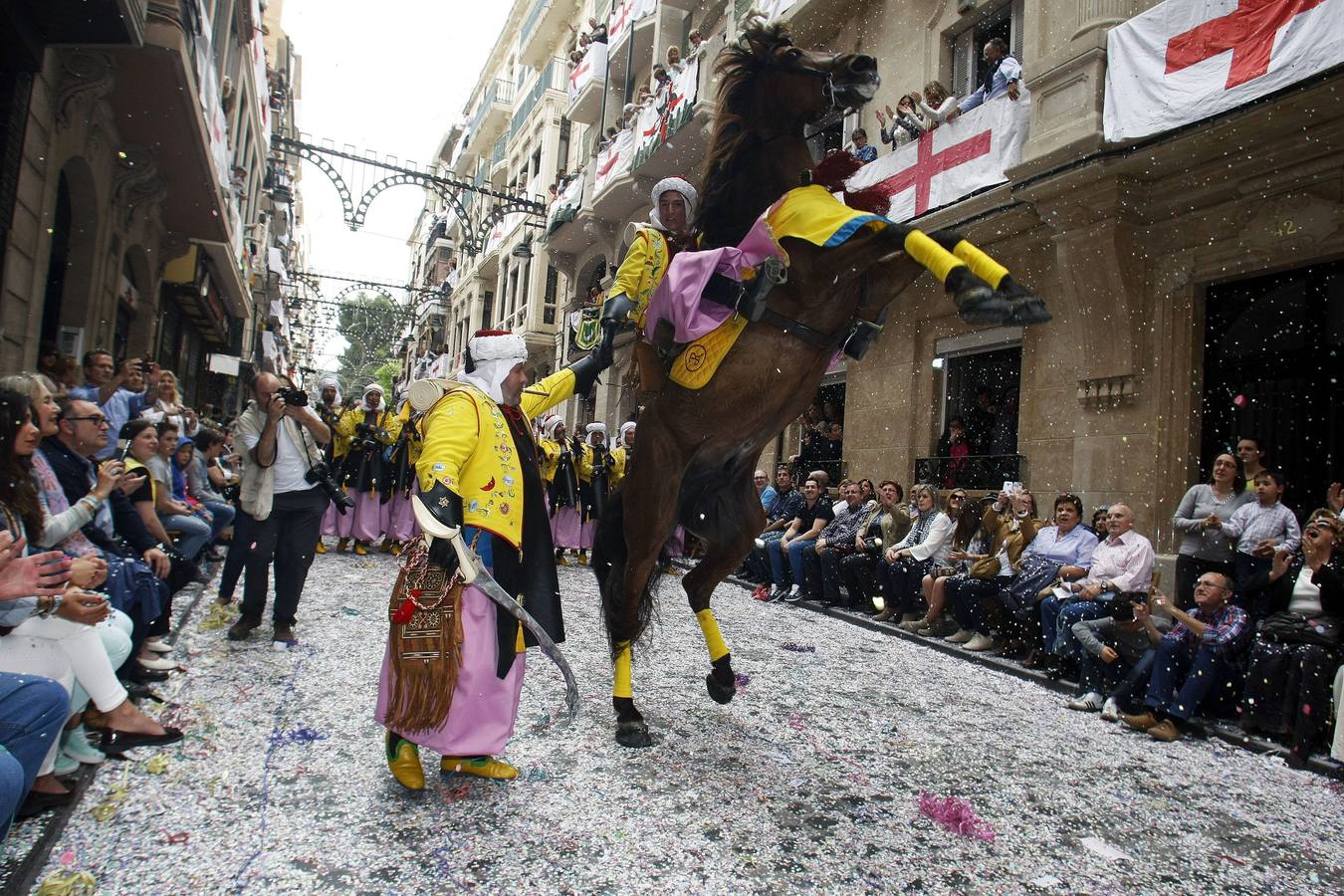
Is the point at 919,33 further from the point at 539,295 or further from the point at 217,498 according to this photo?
the point at 539,295

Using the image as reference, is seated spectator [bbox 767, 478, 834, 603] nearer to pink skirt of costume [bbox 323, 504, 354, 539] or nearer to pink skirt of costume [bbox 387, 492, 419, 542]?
pink skirt of costume [bbox 387, 492, 419, 542]

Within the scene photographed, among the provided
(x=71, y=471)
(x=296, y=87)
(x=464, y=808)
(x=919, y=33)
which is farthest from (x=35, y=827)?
(x=296, y=87)

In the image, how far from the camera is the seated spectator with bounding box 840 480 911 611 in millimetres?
8719

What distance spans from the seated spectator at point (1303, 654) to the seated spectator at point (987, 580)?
2204 mm

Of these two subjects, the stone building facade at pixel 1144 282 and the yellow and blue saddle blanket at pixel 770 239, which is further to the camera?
the stone building facade at pixel 1144 282

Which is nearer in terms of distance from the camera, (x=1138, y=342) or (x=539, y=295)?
(x=1138, y=342)

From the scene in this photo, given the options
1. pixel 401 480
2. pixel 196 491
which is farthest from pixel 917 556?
pixel 196 491

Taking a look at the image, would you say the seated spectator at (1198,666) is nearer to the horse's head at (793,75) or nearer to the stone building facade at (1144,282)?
the stone building facade at (1144,282)

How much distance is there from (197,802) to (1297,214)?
9008 millimetres

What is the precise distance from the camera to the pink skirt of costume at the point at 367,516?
10555 millimetres

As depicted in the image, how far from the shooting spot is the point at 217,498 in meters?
8.14

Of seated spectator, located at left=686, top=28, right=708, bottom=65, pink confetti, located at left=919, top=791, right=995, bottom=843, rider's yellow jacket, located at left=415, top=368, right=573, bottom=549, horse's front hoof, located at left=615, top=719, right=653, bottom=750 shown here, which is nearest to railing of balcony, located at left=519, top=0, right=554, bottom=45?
seated spectator, located at left=686, top=28, right=708, bottom=65

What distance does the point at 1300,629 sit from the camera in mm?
4566

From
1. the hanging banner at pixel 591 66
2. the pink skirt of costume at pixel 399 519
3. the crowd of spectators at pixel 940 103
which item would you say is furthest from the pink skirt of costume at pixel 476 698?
the hanging banner at pixel 591 66
